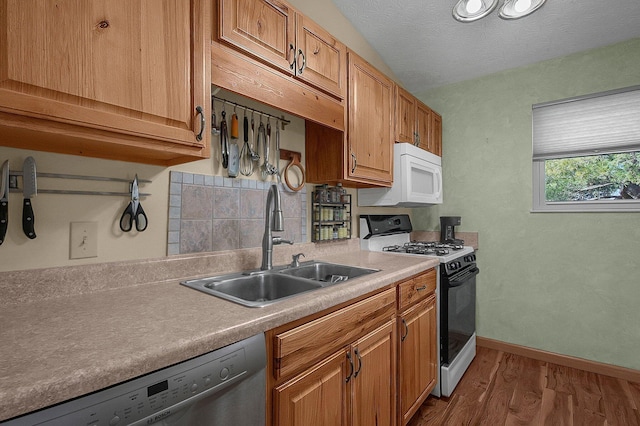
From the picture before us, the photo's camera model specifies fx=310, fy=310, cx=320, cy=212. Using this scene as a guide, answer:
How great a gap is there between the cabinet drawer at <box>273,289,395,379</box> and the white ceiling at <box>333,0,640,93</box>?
1.89m

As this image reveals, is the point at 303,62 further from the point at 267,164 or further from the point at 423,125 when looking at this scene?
the point at 423,125

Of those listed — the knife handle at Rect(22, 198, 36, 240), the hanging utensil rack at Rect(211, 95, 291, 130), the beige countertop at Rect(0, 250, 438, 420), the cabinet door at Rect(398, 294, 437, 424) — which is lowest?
the cabinet door at Rect(398, 294, 437, 424)

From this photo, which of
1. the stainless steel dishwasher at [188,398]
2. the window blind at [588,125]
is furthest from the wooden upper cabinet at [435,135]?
the stainless steel dishwasher at [188,398]

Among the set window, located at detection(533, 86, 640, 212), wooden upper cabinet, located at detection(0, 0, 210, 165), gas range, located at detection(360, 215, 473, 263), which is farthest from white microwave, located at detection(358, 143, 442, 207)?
wooden upper cabinet, located at detection(0, 0, 210, 165)

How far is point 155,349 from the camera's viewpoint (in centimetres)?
65

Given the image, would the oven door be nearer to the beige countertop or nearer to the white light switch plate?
the beige countertop

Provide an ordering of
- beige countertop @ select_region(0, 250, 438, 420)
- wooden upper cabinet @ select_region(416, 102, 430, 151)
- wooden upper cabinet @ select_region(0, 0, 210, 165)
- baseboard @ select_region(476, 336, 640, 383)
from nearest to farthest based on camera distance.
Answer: beige countertop @ select_region(0, 250, 438, 420) → wooden upper cabinet @ select_region(0, 0, 210, 165) → baseboard @ select_region(476, 336, 640, 383) → wooden upper cabinet @ select_region(416, 102, 430, 151)

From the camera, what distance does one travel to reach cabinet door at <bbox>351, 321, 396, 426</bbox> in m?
1.25

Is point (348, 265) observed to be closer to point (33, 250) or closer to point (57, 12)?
point (33, 250)

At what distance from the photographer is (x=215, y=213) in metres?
1.47

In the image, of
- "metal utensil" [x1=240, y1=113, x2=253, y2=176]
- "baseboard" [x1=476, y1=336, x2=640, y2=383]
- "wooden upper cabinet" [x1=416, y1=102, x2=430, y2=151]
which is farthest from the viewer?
"wooden upper cabinet" [x1=416, y1=102, x2=430, y2=151]

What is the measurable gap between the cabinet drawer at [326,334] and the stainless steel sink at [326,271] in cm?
24

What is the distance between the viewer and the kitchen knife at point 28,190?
0.96m

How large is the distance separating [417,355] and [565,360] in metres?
1.54
